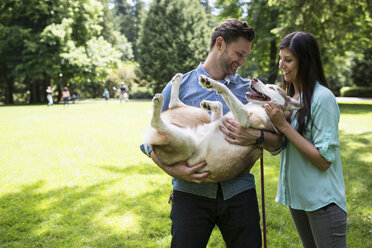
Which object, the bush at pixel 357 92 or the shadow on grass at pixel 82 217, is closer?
the shadow on grass at pixel 82 217

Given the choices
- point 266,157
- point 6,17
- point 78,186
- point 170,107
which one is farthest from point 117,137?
point 6,17

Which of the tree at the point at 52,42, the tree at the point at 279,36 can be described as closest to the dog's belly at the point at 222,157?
the tree at the point at 279,36

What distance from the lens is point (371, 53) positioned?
32.0m

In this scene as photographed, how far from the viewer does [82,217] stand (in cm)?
470

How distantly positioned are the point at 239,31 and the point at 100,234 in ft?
11.5

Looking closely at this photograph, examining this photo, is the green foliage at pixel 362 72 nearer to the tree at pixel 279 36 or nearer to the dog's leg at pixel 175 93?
the tree at pixel 279 36

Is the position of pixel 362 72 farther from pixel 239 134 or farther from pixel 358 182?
pixel 239 134

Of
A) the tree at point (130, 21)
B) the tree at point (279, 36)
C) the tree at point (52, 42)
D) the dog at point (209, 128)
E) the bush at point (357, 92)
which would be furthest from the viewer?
the tree at point (130, 21)

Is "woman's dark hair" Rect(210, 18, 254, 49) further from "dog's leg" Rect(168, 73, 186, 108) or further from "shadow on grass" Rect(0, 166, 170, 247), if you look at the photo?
"shadow on grass" Rect(0, 166, 170, 247)

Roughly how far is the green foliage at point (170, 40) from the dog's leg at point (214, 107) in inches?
1335

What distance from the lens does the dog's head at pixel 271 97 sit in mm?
2303

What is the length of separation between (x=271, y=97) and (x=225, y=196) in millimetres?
896

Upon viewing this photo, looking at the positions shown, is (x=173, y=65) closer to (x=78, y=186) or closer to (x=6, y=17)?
(x=6, y=17)

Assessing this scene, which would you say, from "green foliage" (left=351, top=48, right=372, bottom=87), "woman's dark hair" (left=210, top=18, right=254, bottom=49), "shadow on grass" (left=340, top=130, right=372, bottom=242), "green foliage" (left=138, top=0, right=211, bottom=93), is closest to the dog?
"woman's dark hair" (left=210, top=18, right=254, bottom=49)
